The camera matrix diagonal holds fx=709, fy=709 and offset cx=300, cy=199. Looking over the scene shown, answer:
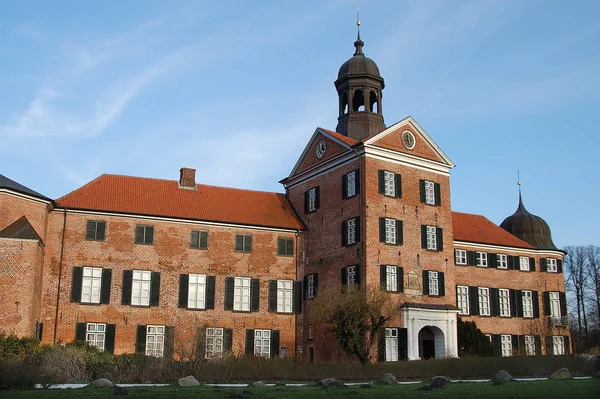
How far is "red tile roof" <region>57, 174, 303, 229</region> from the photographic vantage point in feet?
114

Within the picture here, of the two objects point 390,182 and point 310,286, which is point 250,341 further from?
point 390,182

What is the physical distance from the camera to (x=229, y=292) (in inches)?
1403

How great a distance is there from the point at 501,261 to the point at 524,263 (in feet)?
6.62

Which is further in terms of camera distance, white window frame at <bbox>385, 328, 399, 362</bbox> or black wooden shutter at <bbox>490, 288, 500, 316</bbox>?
black wooden shutter at <bbox>490, 288, 500, 316</bbox>

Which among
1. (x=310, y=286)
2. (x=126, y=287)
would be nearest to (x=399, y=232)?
(x=310, y=286)

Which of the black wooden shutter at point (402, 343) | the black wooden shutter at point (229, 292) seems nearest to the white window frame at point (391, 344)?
the black wooden shutter at point (402, 343)

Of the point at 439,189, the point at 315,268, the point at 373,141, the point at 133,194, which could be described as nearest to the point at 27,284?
the point at 133,194

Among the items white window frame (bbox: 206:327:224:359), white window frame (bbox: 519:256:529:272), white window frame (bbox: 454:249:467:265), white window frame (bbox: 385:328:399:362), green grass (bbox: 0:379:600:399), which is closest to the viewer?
green grass (bbox: 0:379:600:399)

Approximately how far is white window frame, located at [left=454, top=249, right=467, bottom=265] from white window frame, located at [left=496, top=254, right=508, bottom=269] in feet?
8.19

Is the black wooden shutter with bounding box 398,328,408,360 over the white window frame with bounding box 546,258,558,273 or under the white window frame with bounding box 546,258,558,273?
under

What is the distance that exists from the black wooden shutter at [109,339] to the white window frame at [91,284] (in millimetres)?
1377

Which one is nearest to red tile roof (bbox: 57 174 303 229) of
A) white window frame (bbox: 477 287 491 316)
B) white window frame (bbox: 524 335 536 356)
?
white window frame (bbox: 477 287 491 316)

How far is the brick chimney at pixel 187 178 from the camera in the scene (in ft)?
126

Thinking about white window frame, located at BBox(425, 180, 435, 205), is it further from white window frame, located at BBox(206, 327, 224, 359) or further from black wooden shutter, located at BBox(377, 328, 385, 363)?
white window frame, located at BBox(206, 327, 224, 359)
